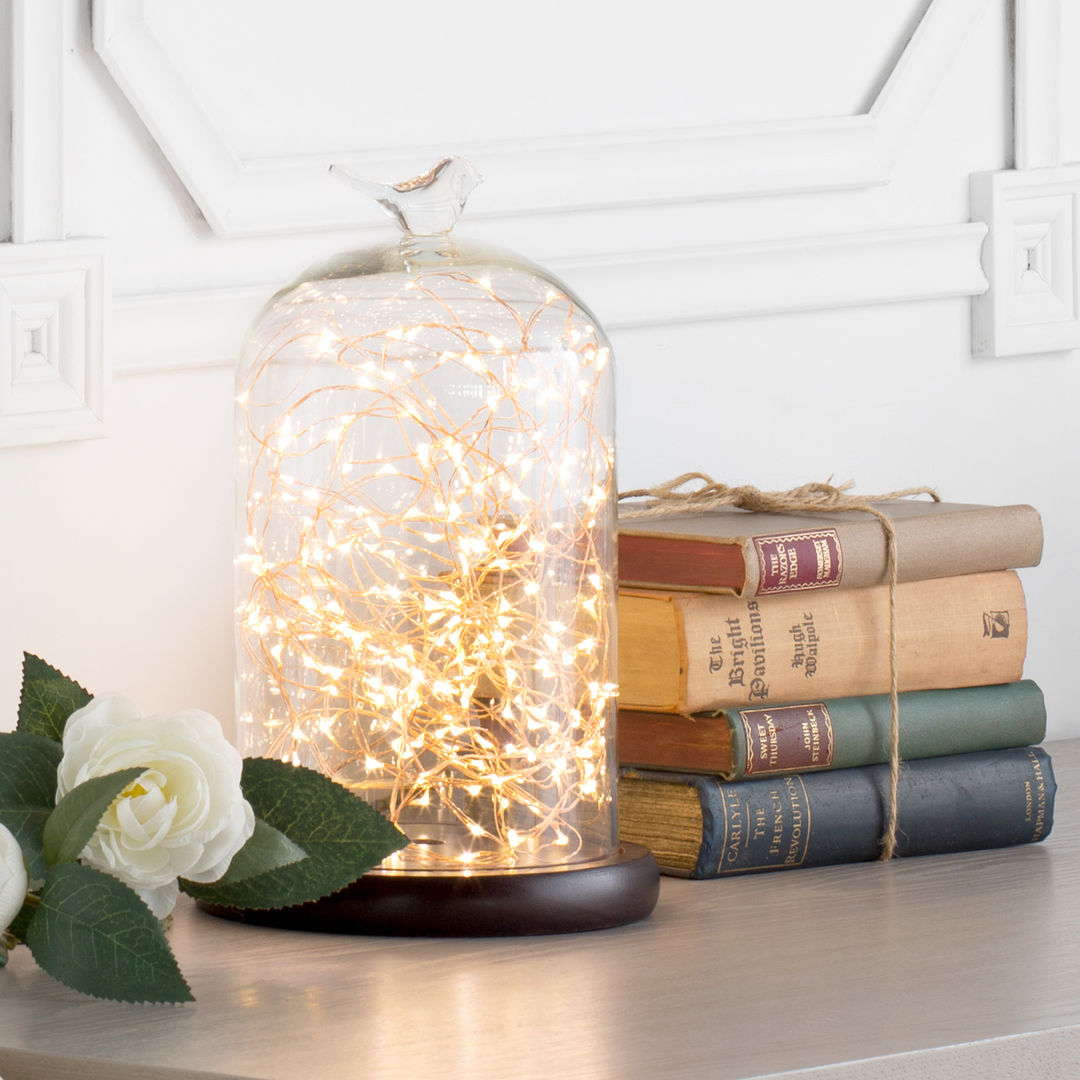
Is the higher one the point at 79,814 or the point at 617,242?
the point at 617,242

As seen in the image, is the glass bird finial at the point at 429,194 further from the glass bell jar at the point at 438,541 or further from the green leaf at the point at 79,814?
the green leaf at the point at 79,814

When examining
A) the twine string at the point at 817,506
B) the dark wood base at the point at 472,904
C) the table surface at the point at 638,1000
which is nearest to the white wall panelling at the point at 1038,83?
the twine string at the point at 817,506

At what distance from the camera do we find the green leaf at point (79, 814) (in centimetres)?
73

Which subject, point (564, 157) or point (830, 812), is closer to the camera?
point (830, 812)

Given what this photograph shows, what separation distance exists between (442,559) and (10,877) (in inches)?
12.0

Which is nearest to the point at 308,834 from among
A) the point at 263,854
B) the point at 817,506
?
the point at 263,854

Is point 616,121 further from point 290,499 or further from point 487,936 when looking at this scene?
point 487,936

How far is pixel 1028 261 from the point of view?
53.7 inches

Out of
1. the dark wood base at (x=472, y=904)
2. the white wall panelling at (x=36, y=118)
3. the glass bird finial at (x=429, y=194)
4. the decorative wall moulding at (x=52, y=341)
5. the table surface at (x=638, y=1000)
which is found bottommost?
the table surface at (x=638, y=1000)

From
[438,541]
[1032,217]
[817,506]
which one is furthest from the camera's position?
[1032,217]

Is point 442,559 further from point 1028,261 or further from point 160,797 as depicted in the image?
point 1028,261

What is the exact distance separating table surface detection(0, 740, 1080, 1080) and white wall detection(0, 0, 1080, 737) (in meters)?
0.25

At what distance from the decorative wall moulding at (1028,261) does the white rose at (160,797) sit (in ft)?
2.65

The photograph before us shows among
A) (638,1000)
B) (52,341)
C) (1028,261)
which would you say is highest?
(1028,261)
